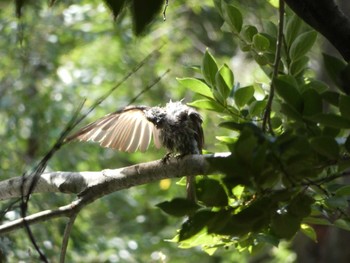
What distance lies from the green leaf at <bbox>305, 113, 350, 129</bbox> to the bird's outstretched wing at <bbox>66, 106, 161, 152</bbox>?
1838 millimetres

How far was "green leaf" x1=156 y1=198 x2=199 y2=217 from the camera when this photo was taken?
1.41 metres

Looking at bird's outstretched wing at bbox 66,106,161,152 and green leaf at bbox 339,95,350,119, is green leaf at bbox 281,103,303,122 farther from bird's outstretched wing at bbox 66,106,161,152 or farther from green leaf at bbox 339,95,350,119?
bird's outstretched wing at bbox 66,106,161,152

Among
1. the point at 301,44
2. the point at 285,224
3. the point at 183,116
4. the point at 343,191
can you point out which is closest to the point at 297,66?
the point at 301,44

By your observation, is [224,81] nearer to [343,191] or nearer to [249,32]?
[249,32]

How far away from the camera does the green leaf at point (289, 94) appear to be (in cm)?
145

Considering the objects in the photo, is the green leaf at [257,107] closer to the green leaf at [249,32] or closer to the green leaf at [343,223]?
the green leaf at [249,32]

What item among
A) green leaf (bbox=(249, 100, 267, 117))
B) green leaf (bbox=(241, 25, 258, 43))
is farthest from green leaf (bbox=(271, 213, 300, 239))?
green leaf (bbox=(241, 25, 258, 43))

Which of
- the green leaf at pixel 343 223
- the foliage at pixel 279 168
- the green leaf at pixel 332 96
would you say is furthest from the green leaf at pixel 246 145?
the green leaf at pixel 343 223

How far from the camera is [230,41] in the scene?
321 inches

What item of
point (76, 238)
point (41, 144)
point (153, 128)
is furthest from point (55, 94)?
point (153, 128)

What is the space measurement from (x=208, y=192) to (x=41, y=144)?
14.6 ft

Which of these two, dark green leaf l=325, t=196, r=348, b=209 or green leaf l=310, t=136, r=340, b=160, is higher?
green leaf l=310, t=136, r=340, b=160

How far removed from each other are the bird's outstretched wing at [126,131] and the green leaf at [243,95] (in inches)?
48.0

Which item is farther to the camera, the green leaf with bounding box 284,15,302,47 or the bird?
the bird
